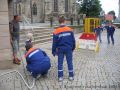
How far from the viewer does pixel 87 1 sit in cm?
5212

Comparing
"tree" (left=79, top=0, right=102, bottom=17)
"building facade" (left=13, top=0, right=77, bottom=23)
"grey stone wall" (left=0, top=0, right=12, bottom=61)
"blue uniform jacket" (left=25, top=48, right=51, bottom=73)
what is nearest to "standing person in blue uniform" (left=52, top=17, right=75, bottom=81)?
"blue uniform jacket" (left=25, top=48, right=51, bottom=73)

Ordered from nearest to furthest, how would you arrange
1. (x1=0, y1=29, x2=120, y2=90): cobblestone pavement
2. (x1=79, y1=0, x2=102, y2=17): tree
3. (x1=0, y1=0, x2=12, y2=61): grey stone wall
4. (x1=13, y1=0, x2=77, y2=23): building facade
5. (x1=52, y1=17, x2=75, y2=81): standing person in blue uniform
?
1. (x1=0, y1=29, x2=120, y2=90): cobblestone pavement
2. (x1=52, y1=17, x2=75, y2=81): standing person in blue uniform
3. (x1=0, y1=0, x2=12, y2=61): grey stone wall
4. (x1=79, y1=0, x2=102, y2=17): tree
5. (x1=13, y1=0, x2=77, y2=23): building facade

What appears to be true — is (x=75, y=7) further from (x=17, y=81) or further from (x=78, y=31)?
(x=17, y=81)

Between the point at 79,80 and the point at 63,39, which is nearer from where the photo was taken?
the point at 63,39

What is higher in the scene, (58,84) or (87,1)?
(87,1)

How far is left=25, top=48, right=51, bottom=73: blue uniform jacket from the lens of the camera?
10.3 m

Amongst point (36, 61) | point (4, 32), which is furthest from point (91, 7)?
point (36, 61)

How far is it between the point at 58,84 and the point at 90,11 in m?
43.1

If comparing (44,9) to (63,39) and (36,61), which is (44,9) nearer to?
(36,61)

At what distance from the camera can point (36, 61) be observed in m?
10.4

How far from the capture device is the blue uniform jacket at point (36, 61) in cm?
1034

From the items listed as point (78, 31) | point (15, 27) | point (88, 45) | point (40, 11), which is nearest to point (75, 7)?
point (40, 11)

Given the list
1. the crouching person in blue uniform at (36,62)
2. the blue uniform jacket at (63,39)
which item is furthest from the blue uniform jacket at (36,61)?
the blue uniform jacket at (63,39)

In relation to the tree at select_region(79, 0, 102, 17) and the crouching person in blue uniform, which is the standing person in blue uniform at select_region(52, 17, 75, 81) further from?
the tree at select_region(79, 0, 102, 17)
